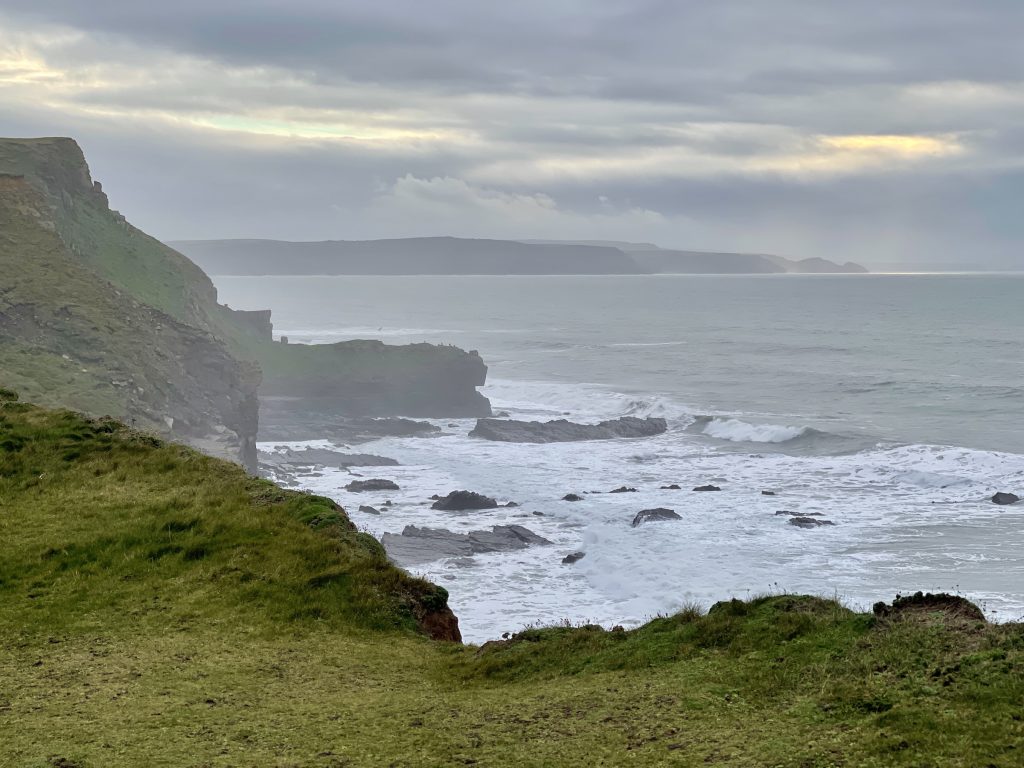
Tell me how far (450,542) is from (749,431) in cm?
3360

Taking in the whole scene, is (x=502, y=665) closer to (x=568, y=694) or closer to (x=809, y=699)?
(x=568, y=694)

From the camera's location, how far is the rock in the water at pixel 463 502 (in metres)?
43.4

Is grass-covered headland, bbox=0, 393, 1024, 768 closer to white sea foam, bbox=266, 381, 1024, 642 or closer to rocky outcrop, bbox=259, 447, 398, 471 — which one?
white sea foam, bbox=266, 381, 1024, 642

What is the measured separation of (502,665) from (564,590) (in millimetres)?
19481

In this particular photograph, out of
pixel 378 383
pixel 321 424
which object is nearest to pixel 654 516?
pixel 321 424

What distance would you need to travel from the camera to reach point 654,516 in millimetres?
40938

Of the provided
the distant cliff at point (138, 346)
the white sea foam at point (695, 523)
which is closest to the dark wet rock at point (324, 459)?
the white sea foam at point (695, 523)

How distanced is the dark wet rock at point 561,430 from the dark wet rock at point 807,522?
24.6 meters

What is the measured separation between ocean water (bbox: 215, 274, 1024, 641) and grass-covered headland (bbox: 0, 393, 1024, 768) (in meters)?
11.2

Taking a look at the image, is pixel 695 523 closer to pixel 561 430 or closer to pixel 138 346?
pixel 561 430

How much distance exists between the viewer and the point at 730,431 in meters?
66.1

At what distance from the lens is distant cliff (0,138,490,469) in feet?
136

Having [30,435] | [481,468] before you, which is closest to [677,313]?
[481,468]

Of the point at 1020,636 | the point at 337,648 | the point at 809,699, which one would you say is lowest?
the point at 337,648
